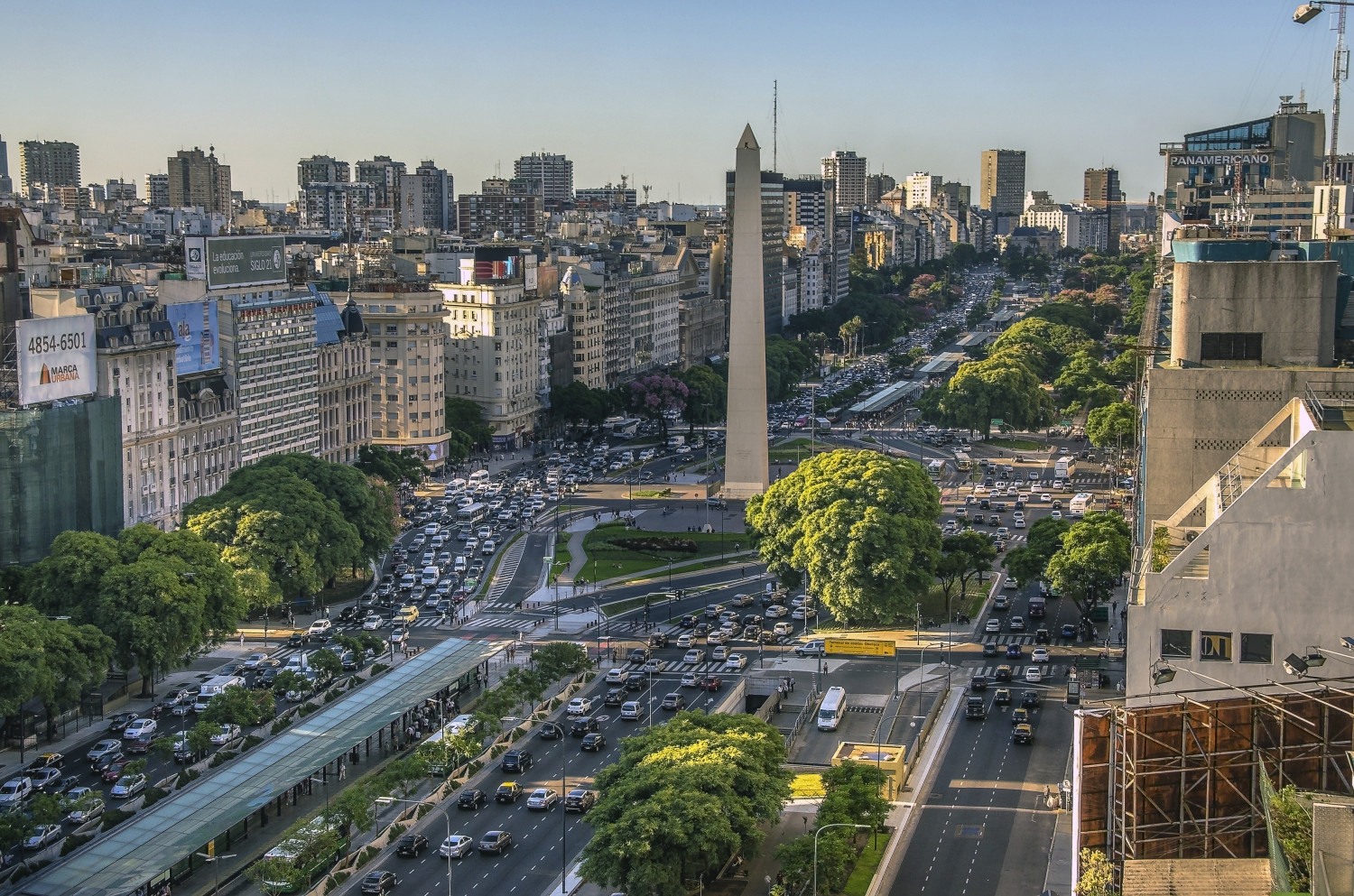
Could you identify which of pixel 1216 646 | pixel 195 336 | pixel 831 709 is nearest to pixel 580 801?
pixel 831 709

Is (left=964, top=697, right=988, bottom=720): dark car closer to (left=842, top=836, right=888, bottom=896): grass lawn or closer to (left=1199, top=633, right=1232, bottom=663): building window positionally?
(left=842, top=836, right=888, bottom=896): grass lawn

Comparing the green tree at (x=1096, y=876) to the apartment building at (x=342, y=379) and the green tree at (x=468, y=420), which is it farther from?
the green tree at (x=468, y=420)

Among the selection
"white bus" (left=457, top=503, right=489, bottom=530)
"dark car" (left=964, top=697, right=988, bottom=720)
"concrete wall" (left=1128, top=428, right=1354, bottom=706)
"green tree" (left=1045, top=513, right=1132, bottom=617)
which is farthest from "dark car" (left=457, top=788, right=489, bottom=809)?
"white bus" (left=457, top=503, right=489, bottom=530)

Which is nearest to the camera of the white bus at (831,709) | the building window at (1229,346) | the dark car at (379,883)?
the building window at (1229,346)

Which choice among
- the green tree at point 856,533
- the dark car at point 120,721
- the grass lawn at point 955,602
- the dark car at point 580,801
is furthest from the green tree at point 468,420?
the dark car at point 580,801

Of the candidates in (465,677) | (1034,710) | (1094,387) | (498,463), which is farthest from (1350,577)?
(1094,387)

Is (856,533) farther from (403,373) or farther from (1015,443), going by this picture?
(1015,443)
